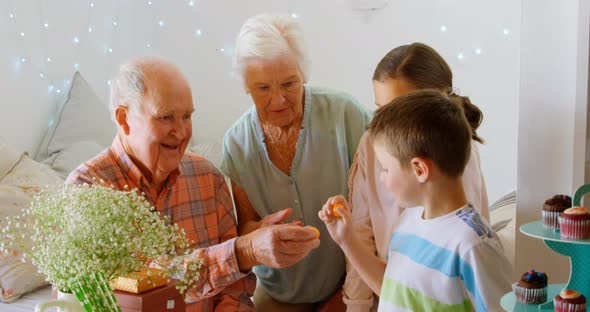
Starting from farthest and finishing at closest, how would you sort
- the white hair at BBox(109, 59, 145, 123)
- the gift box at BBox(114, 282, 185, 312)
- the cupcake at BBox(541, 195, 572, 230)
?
the white hair at BBox(109, 59, 145, 123) → the gift box at BBox(114, 282, 185, 312) → the cupcake at BBox(541, 195, 572, 230)

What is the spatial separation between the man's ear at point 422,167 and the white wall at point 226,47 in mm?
1885

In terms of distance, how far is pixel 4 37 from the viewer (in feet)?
11.6

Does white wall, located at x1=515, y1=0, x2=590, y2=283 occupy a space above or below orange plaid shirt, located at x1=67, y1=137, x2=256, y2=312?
above

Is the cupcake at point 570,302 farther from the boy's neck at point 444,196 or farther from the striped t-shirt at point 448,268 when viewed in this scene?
the boy's neck at point 444,196

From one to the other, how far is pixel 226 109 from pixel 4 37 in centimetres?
120

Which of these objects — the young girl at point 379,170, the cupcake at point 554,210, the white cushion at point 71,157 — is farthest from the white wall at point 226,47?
the cupcake at point 554,210

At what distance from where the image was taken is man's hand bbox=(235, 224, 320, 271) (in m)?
1.75

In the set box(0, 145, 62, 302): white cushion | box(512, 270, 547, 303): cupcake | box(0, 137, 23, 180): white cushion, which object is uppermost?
box(512, 270, 547, 303): cupcake

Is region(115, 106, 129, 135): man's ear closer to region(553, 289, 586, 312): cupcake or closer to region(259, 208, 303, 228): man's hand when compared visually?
region(259, 208, 303, 228): man's hand

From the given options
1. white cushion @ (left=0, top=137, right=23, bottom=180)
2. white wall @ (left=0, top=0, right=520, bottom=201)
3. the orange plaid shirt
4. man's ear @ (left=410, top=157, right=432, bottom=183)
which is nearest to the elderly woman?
the orange plaid shirt

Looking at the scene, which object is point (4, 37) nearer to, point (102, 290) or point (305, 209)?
point (305, 209)

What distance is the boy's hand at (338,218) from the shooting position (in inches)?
60.2

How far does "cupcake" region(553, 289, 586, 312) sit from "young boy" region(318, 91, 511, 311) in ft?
0.54

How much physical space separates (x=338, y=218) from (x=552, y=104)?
525 mm
